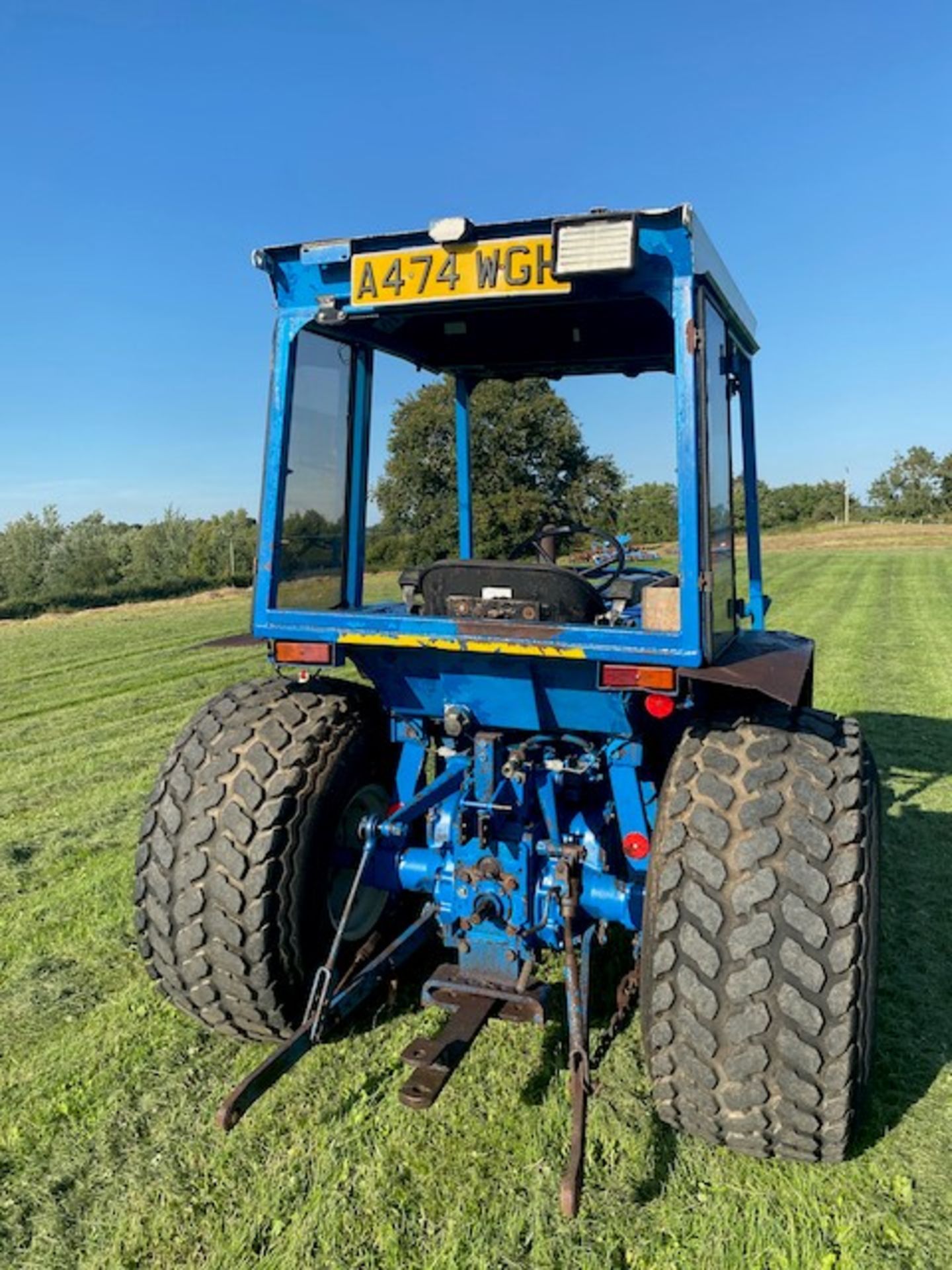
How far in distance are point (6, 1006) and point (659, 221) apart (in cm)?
371

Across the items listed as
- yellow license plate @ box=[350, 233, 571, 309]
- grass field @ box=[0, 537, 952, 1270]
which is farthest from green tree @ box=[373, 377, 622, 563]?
grass field @ box=[0, 537, 952, 1270]

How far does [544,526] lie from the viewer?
4.24 m

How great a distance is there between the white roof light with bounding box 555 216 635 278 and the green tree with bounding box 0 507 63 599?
48630mm

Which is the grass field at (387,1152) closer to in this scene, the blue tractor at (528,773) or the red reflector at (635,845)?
the blue tractor at (528,773)

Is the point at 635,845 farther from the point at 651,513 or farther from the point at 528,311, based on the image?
the point at 528,311

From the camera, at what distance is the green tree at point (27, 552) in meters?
47.6

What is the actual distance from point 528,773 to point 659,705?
26.3 inches

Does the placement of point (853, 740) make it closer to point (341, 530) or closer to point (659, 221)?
point (659, 221)

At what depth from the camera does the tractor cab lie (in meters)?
→ 2.71

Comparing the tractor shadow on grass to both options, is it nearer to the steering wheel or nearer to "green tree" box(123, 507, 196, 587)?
A: the steering wheel

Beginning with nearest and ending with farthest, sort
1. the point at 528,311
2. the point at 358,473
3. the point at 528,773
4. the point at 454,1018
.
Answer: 1. the point at 454,1018
2. the point at 528,773
3. the point at 528,311
4. the point at 358,473

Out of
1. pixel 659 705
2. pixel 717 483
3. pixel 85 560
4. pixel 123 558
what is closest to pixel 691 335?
pixel 717 483

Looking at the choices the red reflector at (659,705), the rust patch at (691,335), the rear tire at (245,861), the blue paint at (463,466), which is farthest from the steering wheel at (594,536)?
the rear tire at (245,861)

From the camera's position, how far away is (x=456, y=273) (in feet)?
9.20
